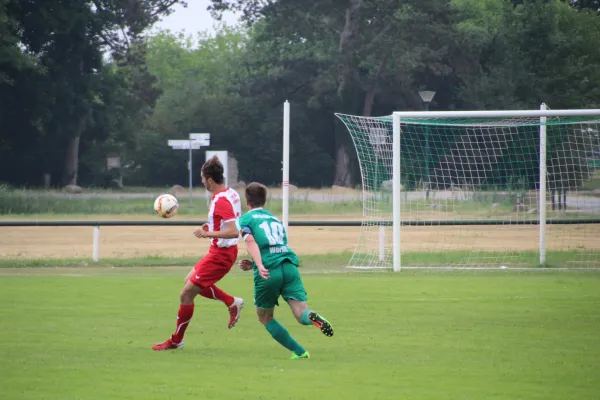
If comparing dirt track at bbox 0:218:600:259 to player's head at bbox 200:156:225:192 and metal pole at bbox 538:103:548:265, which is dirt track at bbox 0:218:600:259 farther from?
player's head at bbox 200:156:225:192

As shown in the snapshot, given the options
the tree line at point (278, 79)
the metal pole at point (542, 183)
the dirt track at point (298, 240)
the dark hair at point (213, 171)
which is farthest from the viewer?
the tree line at point (278, 79)

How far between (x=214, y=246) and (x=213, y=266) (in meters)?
0.21

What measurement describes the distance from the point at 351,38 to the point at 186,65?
46942 millimetres

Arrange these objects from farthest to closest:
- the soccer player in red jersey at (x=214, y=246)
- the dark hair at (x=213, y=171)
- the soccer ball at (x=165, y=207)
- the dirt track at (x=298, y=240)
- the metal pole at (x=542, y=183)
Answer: the dirt track at (x=298, y=240) < the metal pole at (x=542, y=183) < the soccer ball at (x=165, y=207) < the dark hair at (x=213, y=171) < the soccer player in red jersey at (x=214, y=246)

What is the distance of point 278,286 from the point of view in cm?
945

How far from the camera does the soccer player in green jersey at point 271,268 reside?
942 centimetres

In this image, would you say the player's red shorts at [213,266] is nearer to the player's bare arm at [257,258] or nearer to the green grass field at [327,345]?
the green grass field at [327,345]

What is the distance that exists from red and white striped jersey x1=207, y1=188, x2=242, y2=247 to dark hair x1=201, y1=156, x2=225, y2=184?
17 cm

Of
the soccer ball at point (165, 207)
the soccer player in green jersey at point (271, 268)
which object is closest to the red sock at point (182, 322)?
the soccer player in green jersey at point (271, 268)

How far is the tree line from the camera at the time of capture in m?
52.5

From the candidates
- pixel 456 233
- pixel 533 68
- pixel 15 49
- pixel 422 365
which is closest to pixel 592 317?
pixel 422 365

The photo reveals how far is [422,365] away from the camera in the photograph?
30.1 feet

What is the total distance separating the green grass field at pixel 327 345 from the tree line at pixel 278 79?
3635 cm

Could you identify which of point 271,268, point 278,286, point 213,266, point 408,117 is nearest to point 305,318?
point 278,286
